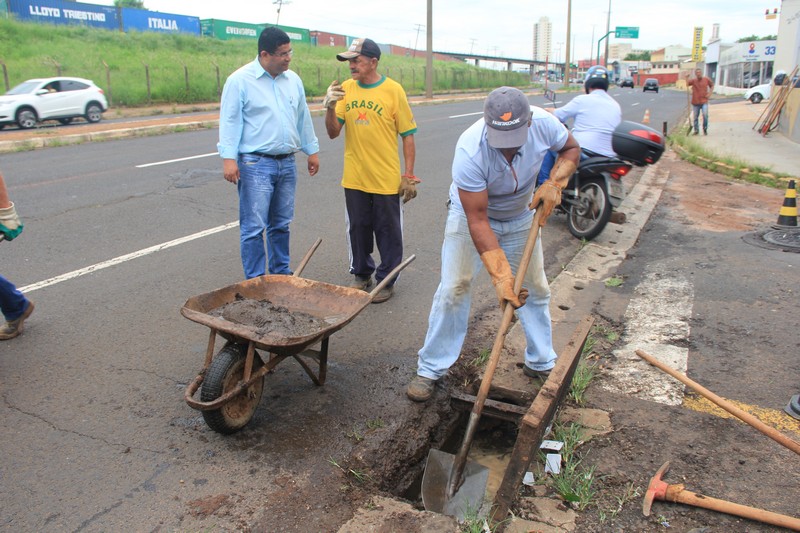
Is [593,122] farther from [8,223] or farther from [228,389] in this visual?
[8,223]

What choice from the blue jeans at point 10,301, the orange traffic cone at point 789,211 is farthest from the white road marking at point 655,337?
the blue jeans at point 10,301

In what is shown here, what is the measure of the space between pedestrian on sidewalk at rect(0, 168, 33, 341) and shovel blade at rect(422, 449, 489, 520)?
2.95m

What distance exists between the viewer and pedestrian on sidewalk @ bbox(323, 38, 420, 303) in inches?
183

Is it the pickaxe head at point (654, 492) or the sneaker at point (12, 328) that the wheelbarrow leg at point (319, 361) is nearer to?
the pickaxe head at point (654, 492)

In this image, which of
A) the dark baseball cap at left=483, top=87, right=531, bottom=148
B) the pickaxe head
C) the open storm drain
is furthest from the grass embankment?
the pickaxe head

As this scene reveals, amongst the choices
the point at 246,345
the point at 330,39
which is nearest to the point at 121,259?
the point at 246,345

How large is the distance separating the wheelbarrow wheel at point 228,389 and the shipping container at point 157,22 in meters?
43.1

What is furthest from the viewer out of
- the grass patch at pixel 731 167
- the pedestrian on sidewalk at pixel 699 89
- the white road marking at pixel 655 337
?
the pedestrian on sidewalk at pixel 699 89

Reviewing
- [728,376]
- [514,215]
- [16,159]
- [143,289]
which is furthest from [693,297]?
[16,159]

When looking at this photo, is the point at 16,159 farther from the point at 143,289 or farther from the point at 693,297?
the point at 693,297

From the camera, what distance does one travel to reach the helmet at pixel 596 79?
7.01m

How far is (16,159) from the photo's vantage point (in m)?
11.5

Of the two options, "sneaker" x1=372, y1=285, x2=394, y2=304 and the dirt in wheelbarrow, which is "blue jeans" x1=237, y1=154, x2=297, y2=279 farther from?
the dirt in wheelbarrow

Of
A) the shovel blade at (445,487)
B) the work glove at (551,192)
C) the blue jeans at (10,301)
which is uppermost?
the work glove at (551,192)
